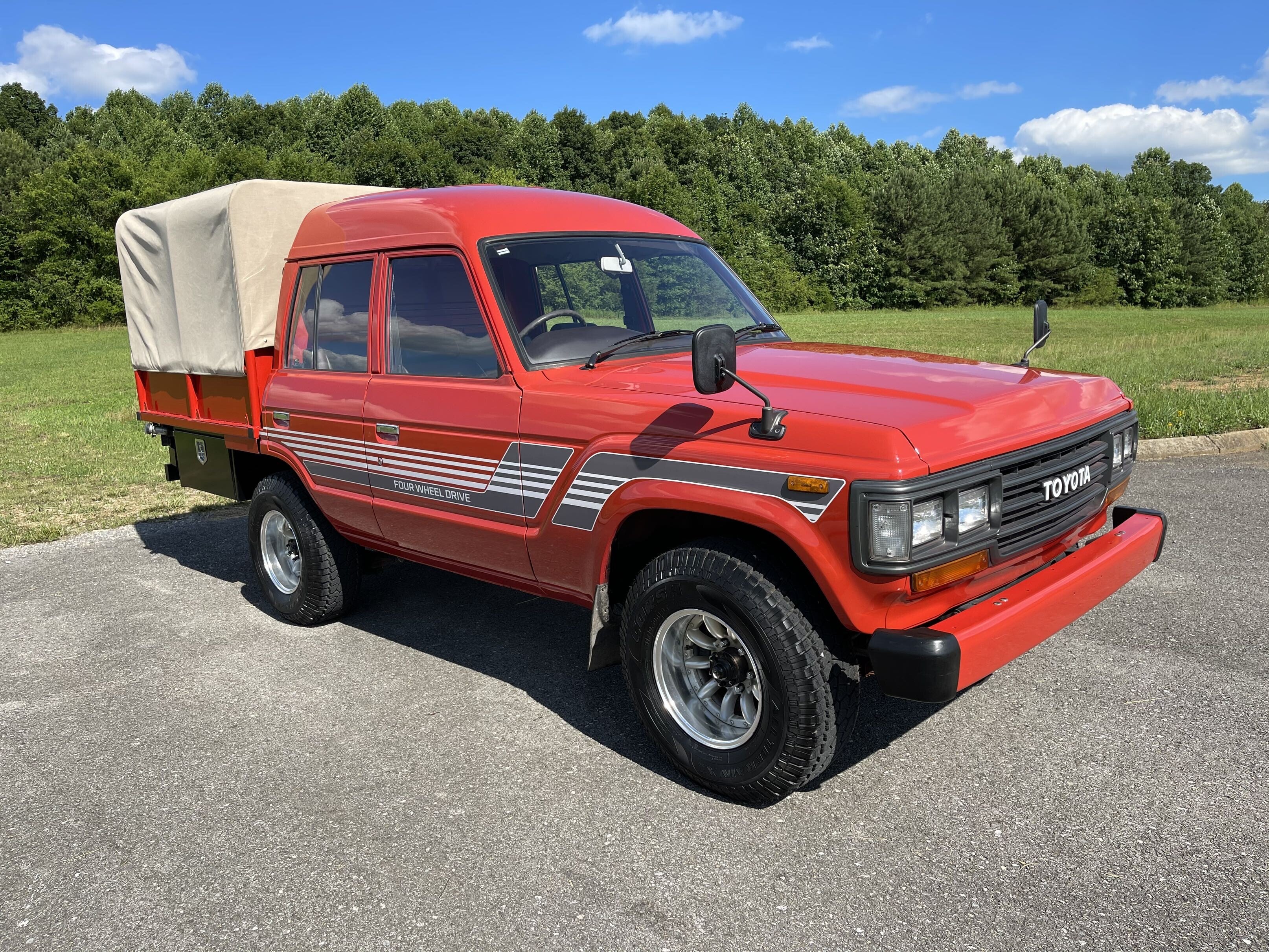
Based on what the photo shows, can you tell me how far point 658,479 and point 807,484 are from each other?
1.95 feet

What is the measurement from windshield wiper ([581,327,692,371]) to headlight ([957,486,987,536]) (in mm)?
1579

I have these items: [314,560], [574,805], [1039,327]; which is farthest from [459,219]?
[1039,327]

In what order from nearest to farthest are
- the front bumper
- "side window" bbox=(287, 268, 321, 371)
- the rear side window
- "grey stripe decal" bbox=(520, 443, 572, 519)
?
the front bumper, "grey stripe decal" bbox=(520, 443, 572, 519), the rear side window, "side window" bbox=(287, 268, 321, 371)

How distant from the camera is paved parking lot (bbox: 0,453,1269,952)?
2756 millimetres

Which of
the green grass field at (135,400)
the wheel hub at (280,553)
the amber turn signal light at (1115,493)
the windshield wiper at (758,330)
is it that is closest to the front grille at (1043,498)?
the amber turn signal light at (1115,493)

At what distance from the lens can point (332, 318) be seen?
4.91 m

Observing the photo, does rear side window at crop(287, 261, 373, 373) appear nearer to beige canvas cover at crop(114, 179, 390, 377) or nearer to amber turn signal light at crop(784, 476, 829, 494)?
beige canvas cover at crop(114, 179, 390, 377)

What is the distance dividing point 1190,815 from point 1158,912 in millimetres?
599

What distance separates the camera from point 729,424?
126 inches

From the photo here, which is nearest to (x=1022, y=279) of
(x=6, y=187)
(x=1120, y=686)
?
(x=6, y=187)

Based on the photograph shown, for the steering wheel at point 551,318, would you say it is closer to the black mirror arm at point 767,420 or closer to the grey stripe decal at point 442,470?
the grey stripe decal at point 442,470

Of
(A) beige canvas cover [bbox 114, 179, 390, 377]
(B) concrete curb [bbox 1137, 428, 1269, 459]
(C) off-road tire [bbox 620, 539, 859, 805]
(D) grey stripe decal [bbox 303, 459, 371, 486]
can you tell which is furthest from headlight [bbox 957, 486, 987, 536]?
(B) concrete curb [bbox 1137, 428, 1269, 459]

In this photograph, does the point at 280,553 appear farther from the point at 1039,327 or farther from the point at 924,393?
the point at 1039,327

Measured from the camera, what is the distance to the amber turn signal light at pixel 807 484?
2.93 meters
